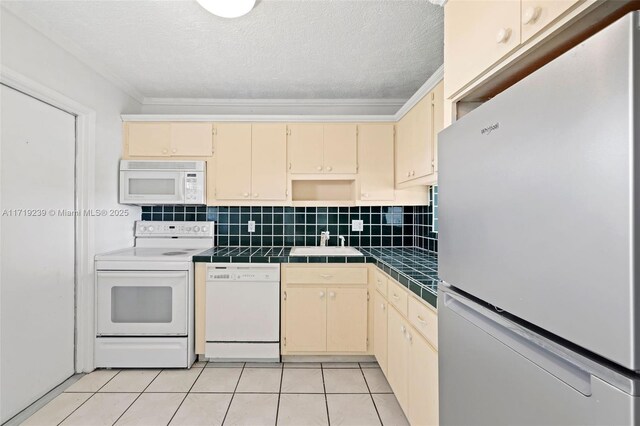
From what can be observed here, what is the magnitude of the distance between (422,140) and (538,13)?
1.34 meters

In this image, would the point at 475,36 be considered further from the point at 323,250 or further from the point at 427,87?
the point at 323,250

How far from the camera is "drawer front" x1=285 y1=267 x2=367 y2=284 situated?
242 cm

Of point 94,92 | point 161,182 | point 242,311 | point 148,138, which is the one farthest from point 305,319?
point 94,92

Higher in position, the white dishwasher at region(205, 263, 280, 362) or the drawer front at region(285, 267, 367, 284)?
the drawer front at region(285, 267, 367, 284)

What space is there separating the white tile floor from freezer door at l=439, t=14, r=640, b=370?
1498 mm

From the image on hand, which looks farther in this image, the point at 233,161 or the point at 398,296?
the point at 233,161

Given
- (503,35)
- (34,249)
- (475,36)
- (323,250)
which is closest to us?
(503,35)

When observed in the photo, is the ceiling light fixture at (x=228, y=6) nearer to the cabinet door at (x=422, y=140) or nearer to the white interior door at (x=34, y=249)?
the cabinet door at (x=422, y=140)

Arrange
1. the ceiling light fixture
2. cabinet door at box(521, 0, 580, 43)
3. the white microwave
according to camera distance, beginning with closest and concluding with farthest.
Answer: cabinet door at box(521, 0, 580, 43) → the ceiling light fixture → the white microwave

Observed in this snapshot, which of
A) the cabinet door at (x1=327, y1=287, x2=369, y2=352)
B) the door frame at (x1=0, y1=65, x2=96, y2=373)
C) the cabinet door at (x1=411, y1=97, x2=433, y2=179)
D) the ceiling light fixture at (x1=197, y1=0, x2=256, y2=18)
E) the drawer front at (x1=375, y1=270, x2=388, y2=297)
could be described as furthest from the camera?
the cabinet door at (x1=327, y1=287, x2=369, y2=352)

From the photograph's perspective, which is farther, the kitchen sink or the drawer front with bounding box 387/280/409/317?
the kitchen sink

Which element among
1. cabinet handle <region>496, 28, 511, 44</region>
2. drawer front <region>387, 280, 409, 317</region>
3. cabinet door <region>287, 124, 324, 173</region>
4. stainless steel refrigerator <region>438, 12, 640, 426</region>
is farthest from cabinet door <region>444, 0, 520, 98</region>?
cabinet door <region>287, 124, 324, 173</region>

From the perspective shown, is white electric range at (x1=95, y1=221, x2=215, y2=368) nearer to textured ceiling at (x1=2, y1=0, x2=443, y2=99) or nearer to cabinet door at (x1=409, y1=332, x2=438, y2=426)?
textured ceiling at (x1=2, y1=0, x2=443, y2=99)

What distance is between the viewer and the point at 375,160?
2.74 m
